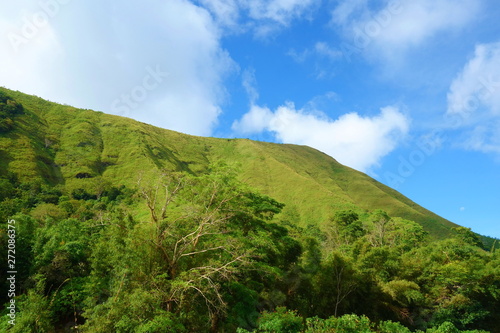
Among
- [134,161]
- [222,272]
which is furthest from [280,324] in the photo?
[134,161]

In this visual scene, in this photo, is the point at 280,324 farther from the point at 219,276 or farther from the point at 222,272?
the point at 219,276

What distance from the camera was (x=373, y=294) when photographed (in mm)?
25750

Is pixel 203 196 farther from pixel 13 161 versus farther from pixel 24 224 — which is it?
pixel 13 161

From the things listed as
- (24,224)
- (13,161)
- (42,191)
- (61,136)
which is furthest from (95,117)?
(24,224)

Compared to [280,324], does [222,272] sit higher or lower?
higher

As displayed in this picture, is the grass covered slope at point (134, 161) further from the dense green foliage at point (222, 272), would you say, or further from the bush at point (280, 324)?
the bush at point (280, 324)

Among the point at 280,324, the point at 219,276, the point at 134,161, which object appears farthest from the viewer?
the point at 134,161

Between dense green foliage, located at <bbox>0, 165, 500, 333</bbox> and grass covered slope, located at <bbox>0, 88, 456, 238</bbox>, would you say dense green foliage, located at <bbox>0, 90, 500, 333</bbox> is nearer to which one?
dense green foliage, located at <bbox>0, 165, 500, 333</bbox>

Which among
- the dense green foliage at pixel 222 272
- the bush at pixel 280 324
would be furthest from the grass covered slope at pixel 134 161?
the bush at pixel 280 324

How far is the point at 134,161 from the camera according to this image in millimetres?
106375

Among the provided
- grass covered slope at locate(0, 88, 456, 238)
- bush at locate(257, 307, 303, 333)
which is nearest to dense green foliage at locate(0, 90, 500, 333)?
bush at locate(257, 307, 303, 333)

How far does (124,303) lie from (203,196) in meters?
8.69

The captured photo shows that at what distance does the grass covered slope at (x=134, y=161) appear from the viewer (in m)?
88.8

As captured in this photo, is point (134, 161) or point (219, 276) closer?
point (219, 276)
